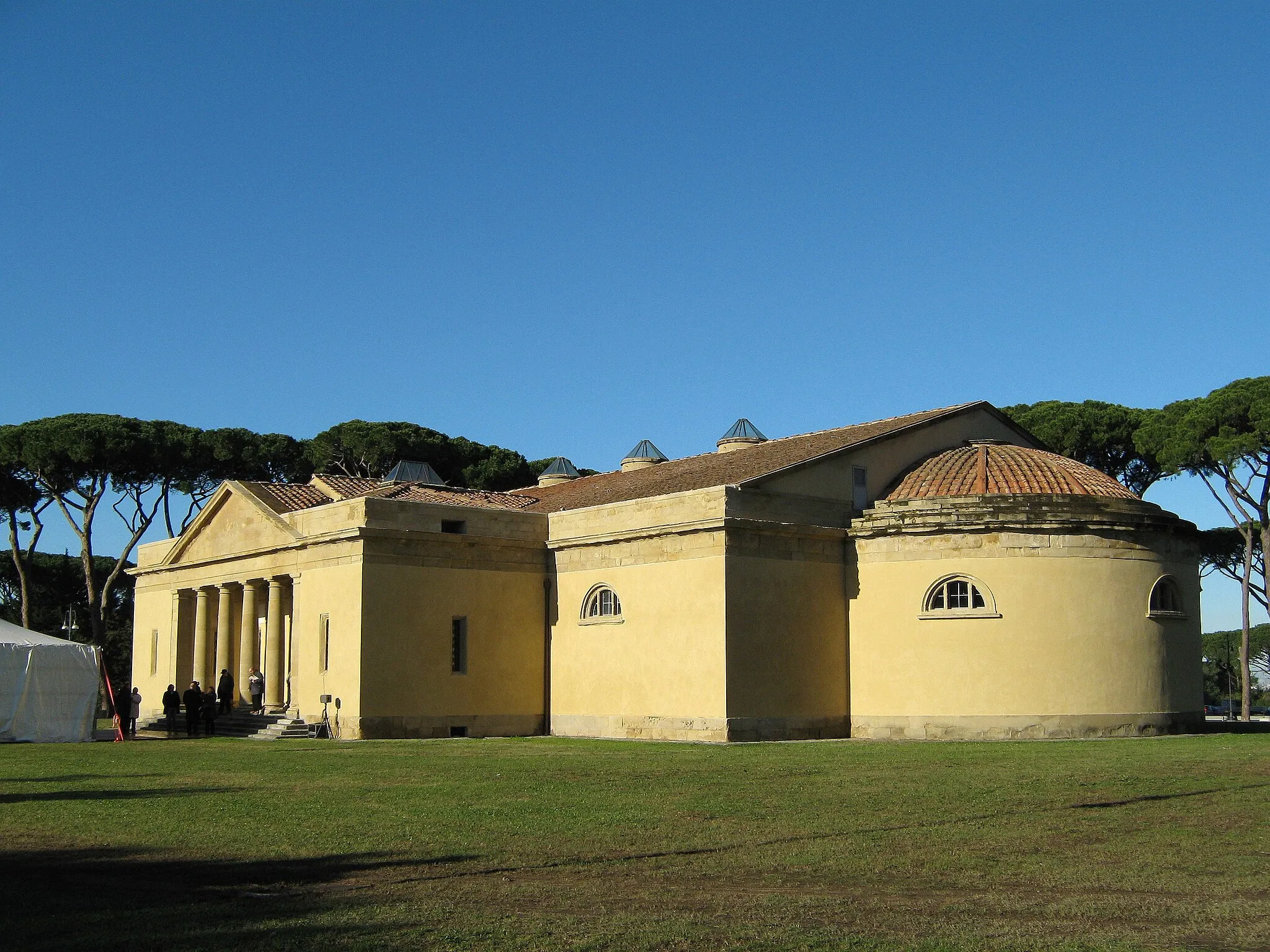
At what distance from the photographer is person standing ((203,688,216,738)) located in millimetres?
32344

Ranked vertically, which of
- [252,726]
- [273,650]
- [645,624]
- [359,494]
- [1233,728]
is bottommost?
[1233,728]

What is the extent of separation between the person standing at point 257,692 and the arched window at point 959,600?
17767mm

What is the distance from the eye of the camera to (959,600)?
95.3ft

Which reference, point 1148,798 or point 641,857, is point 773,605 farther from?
point 641,857

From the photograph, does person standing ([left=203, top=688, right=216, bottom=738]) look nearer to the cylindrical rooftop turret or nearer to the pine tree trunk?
the cylindrical rooftop turret

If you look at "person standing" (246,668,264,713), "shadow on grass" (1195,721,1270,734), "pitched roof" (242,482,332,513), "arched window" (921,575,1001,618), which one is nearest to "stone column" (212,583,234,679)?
"person standing" (246,668,264,713)

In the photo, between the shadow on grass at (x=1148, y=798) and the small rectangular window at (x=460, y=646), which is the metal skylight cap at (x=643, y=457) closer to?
the small rectangular window at (x=460, y=646)

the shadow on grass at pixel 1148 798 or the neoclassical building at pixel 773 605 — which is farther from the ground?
the neoclassical building at pixel 773 605

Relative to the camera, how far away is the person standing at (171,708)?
33531mm

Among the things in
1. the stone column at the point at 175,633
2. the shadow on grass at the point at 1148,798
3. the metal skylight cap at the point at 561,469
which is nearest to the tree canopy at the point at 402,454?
the metal skylight cap at the point at 561,469

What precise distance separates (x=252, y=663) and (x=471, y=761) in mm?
16063

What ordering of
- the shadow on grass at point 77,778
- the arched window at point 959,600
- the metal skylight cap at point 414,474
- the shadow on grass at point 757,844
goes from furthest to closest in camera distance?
the metal skylight cap at point 414,474, the arched window at point 959,600, the shadow on grass at point 77,778, the shadow on grass at point 757,844

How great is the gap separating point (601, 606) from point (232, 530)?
11.9 metres

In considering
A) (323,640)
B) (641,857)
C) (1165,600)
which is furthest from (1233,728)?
(641,857)
